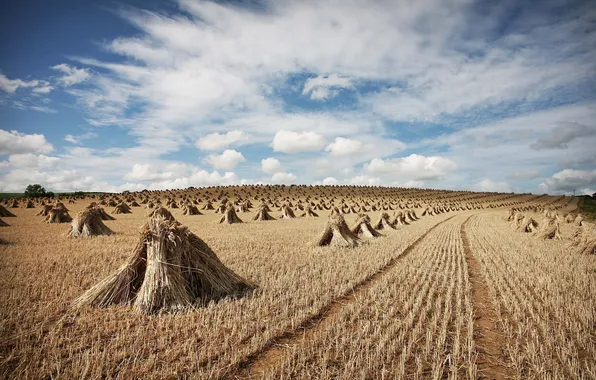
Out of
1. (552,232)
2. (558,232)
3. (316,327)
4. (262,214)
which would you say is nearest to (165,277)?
(316,327)

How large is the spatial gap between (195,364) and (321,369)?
1628mm

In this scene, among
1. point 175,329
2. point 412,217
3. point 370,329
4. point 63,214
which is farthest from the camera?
point 412,217

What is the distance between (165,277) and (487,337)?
5.86m

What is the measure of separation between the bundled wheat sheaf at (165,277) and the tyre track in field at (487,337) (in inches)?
182

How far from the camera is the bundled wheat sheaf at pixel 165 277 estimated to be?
18.5ft

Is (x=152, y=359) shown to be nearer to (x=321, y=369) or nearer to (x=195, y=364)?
(x=195, y=364)

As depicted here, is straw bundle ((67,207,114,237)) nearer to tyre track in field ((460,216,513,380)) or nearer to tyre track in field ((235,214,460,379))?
tyre track in field ((235,214,460,379))

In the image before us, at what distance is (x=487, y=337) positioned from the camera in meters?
5.14

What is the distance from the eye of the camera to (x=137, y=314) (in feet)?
17.5

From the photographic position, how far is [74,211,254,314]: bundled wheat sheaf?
5652 mm

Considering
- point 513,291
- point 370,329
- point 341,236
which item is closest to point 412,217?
point 341,236

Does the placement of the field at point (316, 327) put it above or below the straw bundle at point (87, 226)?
below

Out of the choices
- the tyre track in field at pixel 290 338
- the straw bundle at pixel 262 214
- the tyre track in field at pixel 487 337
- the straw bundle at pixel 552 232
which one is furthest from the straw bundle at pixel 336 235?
the straw bundle at pixel 262 214

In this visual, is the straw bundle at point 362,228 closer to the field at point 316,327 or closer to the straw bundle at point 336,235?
A: the straw bundle at point 336,235
